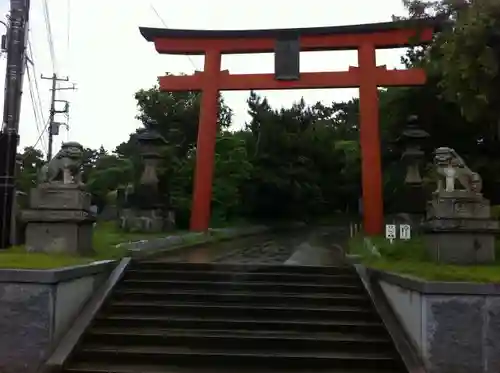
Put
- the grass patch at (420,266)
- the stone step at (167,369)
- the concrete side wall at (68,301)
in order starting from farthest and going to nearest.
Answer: the concrete side wall at (68,301) → the grass patch at (420,266) → the stone step at (167,369)

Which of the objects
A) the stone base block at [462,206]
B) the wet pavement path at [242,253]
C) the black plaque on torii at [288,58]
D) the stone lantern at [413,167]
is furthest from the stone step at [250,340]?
the black plaque on torii at [288,58]

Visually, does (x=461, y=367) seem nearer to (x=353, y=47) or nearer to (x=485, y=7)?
(x=485, y=7)

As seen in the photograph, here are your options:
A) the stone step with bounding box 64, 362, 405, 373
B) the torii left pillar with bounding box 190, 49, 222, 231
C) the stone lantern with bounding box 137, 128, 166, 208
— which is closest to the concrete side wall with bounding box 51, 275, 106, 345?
the stone step with bounding box 64, 362, 405, 373

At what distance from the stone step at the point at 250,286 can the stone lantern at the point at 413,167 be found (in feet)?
29.6

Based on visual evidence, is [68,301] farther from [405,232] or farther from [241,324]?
[405,232]

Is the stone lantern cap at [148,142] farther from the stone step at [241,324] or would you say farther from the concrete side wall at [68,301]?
the stone step at [241,324]

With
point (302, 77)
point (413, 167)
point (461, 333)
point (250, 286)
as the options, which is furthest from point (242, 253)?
point (461, 333)

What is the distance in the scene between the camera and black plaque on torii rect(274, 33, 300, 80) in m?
17.9

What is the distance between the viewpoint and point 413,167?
17.8m

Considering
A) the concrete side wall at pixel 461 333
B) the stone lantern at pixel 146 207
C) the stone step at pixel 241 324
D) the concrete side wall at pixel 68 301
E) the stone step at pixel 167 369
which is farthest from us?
the stone lantern at pixel 146 207

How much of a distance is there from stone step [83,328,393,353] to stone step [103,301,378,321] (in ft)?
1.59

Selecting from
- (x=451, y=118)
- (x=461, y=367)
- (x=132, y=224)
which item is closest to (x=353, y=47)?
(x=451, y=118)

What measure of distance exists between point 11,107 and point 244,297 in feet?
16.4

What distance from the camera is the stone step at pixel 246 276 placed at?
8.79 m
